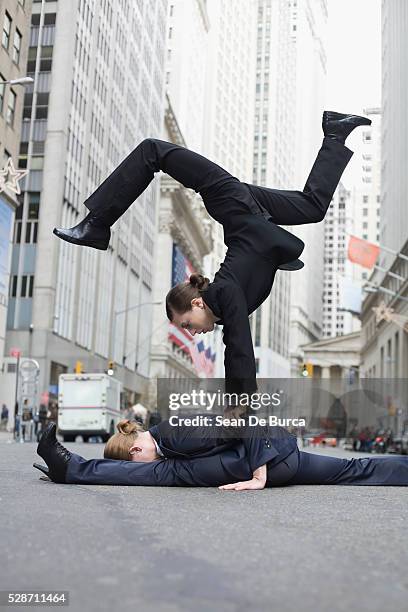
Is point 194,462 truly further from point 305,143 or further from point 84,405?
point 305,143

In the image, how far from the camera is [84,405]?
33.0 meters

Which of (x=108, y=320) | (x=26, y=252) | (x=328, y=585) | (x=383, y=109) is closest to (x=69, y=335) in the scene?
(x=26, y=252)

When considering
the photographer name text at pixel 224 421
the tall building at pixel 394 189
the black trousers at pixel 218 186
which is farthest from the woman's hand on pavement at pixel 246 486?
the tall building at pixel 394 189

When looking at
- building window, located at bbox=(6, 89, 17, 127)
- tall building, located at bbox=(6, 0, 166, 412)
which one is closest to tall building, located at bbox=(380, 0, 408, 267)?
tall building, located at bbox=(6, 0, 166, 412)

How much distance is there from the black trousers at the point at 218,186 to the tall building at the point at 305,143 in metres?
120

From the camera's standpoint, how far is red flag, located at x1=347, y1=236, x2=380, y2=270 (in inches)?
1679

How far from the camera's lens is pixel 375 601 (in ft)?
7.27

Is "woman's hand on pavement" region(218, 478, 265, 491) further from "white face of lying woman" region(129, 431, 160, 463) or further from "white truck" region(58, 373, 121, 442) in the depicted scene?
"white truck" region(58, 373, 121, 442)

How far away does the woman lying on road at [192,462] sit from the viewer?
586cm

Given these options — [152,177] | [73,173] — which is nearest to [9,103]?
[73,173]

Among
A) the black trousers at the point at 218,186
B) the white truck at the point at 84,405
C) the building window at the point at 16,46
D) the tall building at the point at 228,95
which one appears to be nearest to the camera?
the black trousers at the point at 218,186

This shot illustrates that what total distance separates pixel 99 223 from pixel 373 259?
37438 millimetres

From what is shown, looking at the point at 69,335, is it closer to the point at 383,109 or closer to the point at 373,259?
the point at 373,259

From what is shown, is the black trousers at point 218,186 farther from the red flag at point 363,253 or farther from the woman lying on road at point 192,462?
the red flag at point 363,253
